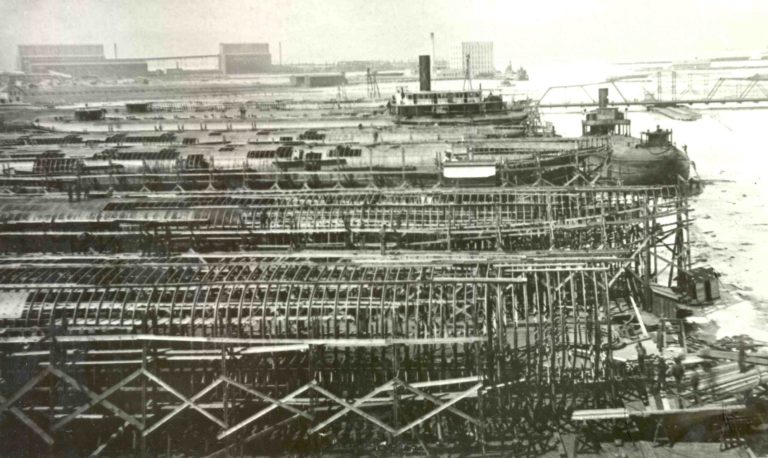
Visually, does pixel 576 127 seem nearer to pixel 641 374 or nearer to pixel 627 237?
pixel 627 237

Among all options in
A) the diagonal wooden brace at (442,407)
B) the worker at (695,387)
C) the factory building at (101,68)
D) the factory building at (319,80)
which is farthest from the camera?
the factory building at (319,80)

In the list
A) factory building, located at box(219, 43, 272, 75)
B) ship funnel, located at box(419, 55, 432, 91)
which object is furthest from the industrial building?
ship funnel, located at box(419, 55, 432, 91)

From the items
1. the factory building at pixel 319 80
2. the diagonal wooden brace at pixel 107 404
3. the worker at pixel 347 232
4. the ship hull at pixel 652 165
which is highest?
the factory building at pixel 319 80

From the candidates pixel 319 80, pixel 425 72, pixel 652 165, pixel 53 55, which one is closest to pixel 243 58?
pixel 319 80

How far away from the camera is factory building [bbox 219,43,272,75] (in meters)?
173

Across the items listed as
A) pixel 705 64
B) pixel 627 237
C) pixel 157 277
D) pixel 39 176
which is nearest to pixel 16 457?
pixel 157 277

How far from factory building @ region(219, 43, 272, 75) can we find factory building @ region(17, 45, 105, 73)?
3157 centimetres

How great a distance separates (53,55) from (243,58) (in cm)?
4817

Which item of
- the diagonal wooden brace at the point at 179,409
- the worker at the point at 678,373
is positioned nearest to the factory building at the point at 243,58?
the diagonal wooden brace at the point at 179,409

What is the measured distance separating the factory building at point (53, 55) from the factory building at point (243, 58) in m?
31.6

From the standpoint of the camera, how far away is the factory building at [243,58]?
173000 mm

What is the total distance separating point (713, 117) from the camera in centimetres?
10025

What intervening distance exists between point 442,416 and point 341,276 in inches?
186

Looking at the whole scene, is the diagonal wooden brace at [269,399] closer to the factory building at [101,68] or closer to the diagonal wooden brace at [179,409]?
the diagonal wooden brace at [179,409]
